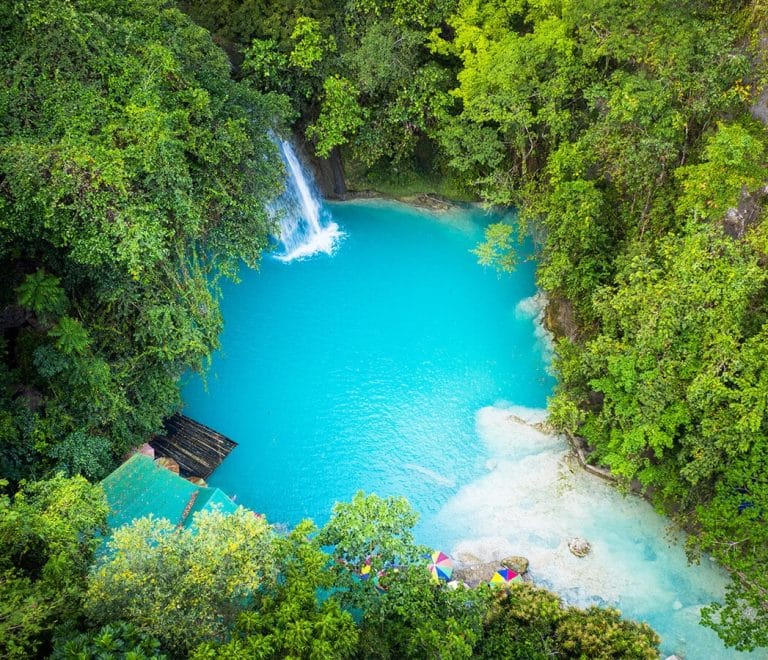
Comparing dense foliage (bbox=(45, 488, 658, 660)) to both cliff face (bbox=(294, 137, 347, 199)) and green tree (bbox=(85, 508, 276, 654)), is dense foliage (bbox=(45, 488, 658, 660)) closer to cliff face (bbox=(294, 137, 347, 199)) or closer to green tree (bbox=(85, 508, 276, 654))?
green tree (bbox=(85, 508, 276, 654))

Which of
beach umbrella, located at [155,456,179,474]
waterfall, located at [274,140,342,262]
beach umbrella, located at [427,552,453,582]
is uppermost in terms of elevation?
waterfall, located at [274,140,342,262]

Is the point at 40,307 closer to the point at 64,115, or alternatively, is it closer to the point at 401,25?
the point at 64,115

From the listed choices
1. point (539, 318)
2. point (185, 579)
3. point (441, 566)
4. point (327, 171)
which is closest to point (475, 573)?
point (441, 566)

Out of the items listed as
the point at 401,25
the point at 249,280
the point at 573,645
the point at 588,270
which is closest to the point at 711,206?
the point at 588,270

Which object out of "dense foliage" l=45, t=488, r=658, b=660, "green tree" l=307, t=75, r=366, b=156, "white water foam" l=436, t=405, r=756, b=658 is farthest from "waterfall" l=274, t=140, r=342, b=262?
"dense foliage" l=45, t=488, r=658, b=660

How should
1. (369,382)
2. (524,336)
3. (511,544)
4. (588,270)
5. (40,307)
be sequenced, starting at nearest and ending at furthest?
(40,307) < (511,544) < (588,270) < (369,382) < (524,336)

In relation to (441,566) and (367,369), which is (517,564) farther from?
(367,369)
